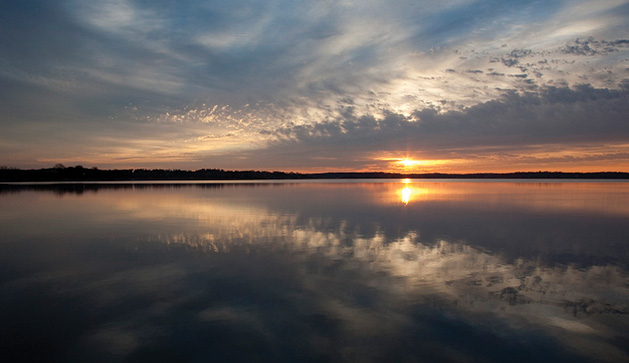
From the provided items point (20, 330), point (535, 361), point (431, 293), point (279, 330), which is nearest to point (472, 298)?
point (431, 293)

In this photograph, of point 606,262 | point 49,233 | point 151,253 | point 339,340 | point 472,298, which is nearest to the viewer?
point 339,340

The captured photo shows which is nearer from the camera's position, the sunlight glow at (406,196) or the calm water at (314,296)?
the calm water at (314,296)

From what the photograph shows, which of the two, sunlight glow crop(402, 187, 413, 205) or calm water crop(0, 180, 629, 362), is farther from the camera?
sunlight glow crop(402, 187, 413, 205)

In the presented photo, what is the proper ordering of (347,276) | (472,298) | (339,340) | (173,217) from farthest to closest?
(173,217) < (347,276) < (472,298) < (339,340)

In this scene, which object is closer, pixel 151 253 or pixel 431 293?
pixel 431 293

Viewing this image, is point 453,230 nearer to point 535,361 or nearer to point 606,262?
point 606,262

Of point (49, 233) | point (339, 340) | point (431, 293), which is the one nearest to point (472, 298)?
point (431, 293)

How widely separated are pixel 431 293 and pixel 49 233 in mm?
15979

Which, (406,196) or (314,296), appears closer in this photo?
(314,296)

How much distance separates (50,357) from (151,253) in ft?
21.5

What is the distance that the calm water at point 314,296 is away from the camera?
210 inches

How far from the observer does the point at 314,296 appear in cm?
747

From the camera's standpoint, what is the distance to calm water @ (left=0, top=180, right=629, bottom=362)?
5.33 metres

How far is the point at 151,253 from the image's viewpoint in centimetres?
1141
